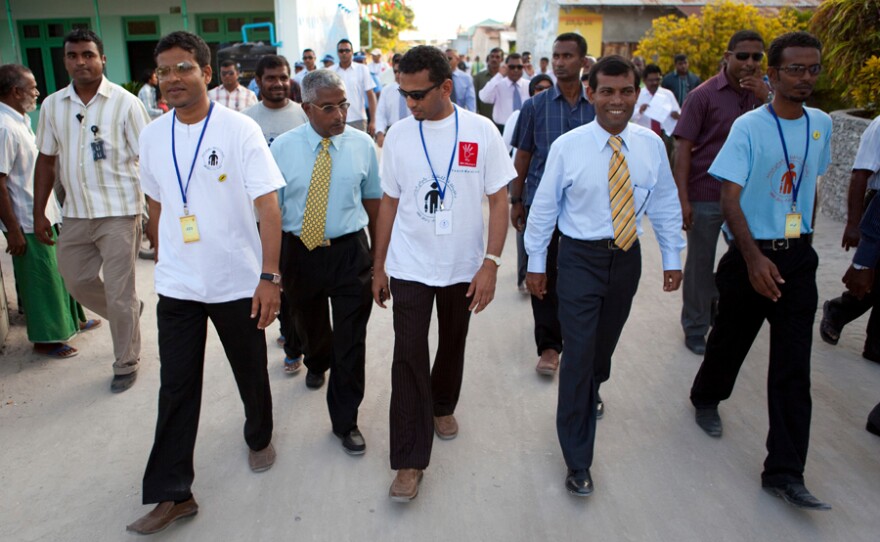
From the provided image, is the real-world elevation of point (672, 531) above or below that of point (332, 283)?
below

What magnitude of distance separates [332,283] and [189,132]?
1197mm

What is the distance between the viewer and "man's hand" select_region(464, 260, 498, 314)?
3504 mm

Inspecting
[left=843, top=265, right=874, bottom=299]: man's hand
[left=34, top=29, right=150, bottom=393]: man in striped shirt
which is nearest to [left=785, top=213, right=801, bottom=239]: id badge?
[left=843, top=265, right=874, bottom=299]: man's hand

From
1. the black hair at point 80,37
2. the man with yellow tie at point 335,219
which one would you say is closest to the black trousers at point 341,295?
the man with yellow tie at point 335,219

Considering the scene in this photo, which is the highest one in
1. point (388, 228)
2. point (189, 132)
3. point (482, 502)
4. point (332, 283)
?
point (189, 132)

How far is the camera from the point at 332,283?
4.06 m

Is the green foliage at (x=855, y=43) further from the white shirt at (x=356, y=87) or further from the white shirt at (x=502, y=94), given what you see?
the white shirt at (x=356, y=87)

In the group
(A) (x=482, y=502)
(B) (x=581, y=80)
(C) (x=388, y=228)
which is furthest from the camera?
(B) (x=581, y=80)

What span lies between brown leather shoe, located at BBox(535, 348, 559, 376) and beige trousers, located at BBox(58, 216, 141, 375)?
2.69 metres

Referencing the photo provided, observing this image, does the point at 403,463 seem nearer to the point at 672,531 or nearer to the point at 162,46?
the point at 672,531

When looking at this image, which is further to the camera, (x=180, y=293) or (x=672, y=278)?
(x=672, y=278)

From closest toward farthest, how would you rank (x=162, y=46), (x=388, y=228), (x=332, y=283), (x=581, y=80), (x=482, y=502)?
(x=162, y=46)
(x=482, y=502)
(x=388, y=228)
(x=332, y=283)
(x=581, y=80)

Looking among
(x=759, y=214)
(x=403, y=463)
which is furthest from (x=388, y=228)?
(x=759, y=214)

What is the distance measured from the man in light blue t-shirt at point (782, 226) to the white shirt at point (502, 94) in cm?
692
